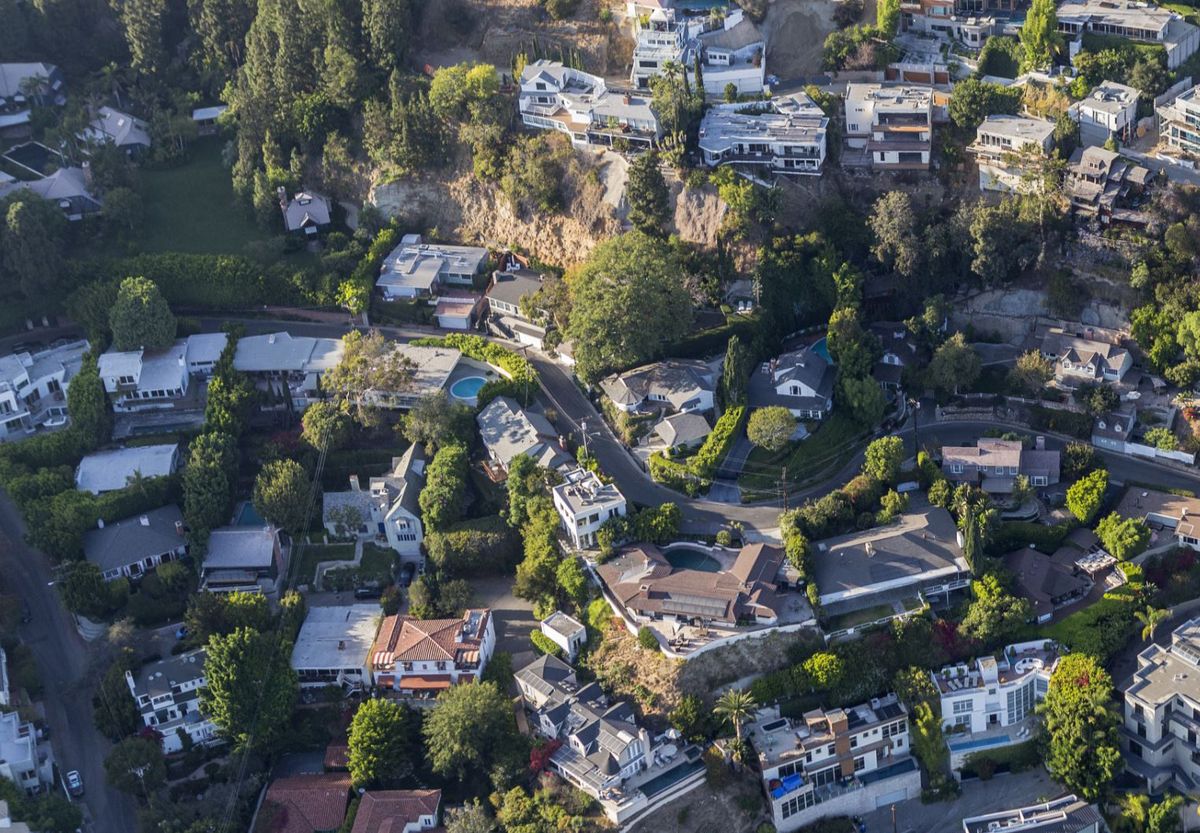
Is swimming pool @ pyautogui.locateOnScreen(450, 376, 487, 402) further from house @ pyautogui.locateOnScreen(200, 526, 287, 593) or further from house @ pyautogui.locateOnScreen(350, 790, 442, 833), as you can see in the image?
house @ pyautogui.locateOnScreen(350, 790, 442, 833)

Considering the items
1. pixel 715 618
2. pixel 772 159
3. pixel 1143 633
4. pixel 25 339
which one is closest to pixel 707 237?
pixel 772 159

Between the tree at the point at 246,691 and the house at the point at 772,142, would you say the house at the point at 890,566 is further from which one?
the tree at the point at 246,691

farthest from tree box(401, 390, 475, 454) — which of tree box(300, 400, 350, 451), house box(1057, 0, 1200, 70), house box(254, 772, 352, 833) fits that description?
house box(1057, 0, 1200, 70)

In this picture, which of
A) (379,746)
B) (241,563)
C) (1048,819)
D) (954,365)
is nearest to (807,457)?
(954,365)

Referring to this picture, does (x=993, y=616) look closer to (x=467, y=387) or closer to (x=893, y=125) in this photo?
(x=893, y=125)

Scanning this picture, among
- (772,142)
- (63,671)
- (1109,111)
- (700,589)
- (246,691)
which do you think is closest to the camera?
(246,691)
